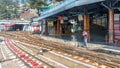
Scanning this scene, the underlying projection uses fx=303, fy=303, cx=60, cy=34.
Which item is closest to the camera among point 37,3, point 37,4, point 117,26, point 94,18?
point 117,26

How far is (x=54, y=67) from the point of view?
18531 millimetres

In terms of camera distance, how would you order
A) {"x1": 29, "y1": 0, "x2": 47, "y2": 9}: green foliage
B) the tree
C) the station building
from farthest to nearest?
{"x1": 29, "y1": 0, "x2": 47, "y2": 9}: green foliage, the tree, the station building

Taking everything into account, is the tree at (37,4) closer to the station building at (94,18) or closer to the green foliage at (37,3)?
the green foliage at (37,3)

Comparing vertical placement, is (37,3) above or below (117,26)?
above

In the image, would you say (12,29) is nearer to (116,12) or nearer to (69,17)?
(69,17)

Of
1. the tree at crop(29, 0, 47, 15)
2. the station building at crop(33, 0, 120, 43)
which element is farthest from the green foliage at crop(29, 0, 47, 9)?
the station building at crop(33, 0, 120, 43)

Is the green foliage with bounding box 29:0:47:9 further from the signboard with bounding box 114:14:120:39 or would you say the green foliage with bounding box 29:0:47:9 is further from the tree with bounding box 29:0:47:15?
A: the signboard with bounding box 114:14:120:39

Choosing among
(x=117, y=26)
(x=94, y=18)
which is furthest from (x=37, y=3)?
(x=117, y=26)

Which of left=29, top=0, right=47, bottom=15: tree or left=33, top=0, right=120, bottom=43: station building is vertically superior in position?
left=29, top=0, right=47, bottom=15: tree

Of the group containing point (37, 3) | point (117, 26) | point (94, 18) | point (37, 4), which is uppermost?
point (37, 3)

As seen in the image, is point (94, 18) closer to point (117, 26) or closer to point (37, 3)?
point (117, 26)

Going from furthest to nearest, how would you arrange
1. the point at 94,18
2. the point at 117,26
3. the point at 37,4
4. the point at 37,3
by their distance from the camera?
the point at 37,3 → the point at 37,4 → the point at 94,18 → the point at 117,26

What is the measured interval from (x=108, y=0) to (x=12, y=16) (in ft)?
449

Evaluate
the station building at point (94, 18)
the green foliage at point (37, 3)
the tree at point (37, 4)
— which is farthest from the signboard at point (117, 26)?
the green foliage at point (37, 3)
